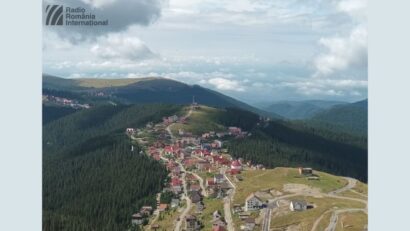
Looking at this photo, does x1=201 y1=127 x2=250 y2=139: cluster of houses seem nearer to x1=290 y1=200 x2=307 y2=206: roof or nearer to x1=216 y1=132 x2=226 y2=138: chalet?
x1=216 y1=132 x2=226 y2=138: chalet

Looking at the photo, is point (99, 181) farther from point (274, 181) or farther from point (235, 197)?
point (274, 181)

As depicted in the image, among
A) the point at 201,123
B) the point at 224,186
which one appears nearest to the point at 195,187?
the point at 224,186

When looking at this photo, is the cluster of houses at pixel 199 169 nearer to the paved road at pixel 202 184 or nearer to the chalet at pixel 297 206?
the chalet at pixel 297 206

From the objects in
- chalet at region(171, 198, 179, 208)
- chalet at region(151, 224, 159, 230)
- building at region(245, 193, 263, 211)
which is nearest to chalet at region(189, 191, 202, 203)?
chalet at region(171, 198, 179, 208)

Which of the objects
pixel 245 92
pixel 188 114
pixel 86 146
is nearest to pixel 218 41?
pixel 245 92

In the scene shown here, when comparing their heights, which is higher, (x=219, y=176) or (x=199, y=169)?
(x=199, y=169)

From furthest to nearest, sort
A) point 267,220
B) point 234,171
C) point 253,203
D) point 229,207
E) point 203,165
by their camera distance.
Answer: point 203,165 < point 234,171 < point 229,207 < point 253,203 < point 267,220

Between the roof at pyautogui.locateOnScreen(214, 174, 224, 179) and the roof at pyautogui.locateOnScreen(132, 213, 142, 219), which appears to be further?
the roof at pyautogui.locateOnScreen(214, 174, 224, 179)
